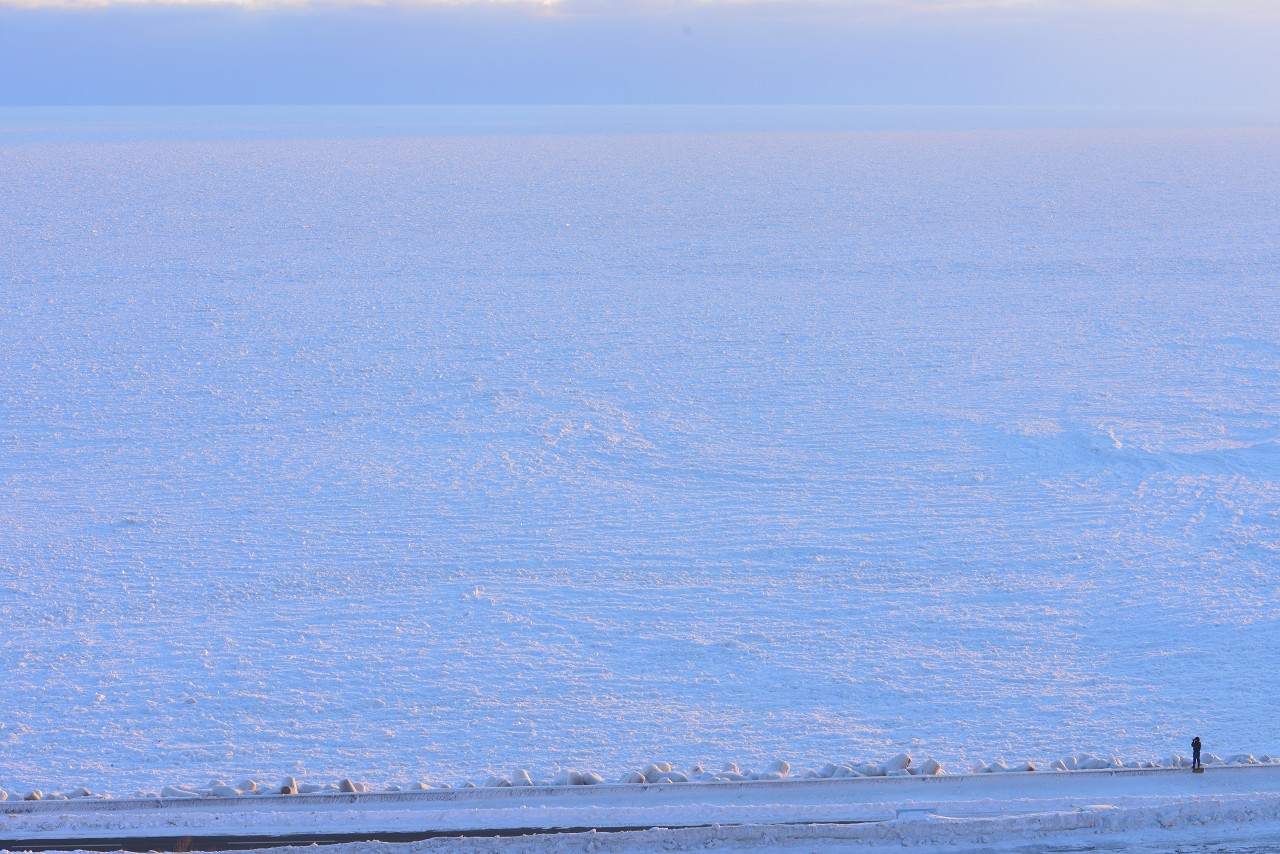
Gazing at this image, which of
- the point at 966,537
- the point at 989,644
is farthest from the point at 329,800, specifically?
the point at 966,537

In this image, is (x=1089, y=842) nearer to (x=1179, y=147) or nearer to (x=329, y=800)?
(x=329, y=800)

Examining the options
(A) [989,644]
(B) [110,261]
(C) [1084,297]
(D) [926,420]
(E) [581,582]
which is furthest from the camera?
(B) [110,261]

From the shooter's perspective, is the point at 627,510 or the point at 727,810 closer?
the point at 727,810

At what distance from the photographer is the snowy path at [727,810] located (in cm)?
217

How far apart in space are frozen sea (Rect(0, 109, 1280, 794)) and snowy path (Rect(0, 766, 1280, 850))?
723 millimetres

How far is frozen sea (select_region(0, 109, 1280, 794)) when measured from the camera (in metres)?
3.42

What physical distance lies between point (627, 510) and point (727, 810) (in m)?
2.83

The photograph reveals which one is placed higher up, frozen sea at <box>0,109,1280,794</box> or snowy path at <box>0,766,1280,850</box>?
frozen sea at <box>0,109,1280,794</box>

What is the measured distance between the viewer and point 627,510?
16.5 feet

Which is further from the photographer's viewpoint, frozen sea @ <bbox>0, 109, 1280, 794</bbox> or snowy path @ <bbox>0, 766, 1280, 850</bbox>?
frozen sea @ <bbox>0, 109, 1280, 794</bbox>

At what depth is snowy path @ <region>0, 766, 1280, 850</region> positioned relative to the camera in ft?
7.13

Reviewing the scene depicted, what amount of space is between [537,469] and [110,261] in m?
7.50

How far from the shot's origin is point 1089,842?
6.99 feet

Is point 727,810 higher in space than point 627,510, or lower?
lower
